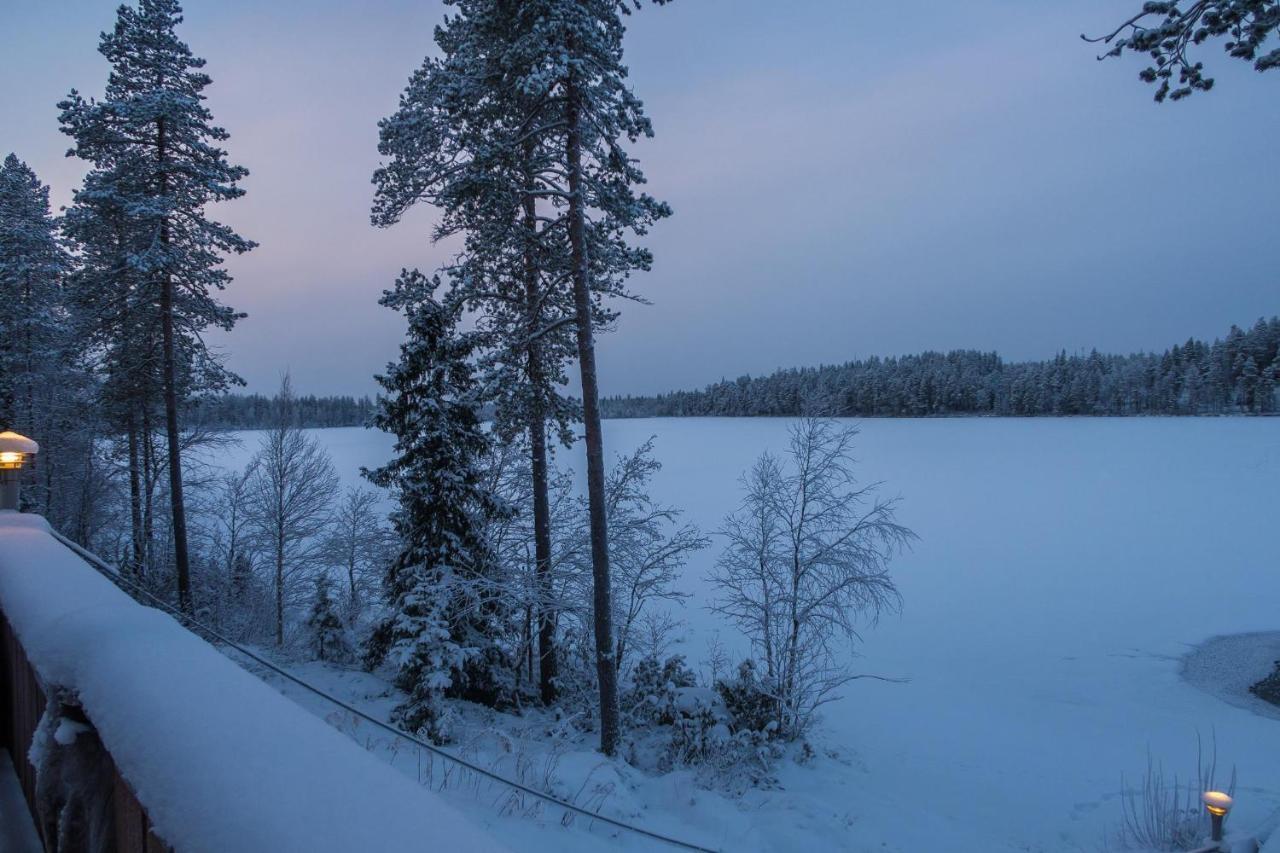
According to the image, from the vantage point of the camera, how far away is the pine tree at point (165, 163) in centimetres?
1213

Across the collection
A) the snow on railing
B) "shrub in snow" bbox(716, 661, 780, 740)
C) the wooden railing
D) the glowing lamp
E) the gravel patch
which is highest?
the glowing lamp

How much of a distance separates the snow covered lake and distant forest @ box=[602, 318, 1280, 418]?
120ft

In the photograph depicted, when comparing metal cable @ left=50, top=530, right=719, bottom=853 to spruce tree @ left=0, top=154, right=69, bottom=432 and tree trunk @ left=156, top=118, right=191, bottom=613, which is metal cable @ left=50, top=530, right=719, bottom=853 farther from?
spruce tree @ left=0, top=154, right=69, bottom=432

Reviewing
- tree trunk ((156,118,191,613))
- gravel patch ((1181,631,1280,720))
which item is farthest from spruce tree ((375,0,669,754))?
gravel patch ((1181,631,1280,720))

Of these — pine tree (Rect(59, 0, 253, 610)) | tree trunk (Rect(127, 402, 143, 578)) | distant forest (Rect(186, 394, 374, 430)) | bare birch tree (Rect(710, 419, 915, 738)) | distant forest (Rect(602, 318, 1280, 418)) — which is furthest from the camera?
distant forest (Rect(602, 318, 1280, 418))

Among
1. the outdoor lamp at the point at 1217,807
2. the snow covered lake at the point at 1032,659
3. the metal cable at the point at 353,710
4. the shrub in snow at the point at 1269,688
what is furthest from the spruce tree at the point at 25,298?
the shrub in snow at the point at 1269,688

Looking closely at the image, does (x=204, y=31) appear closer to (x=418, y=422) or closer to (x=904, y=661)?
(x=418, y=422)

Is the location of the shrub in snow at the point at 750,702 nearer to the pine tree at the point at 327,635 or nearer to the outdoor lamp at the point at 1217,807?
the outdoor lamp at the point at 1217,807

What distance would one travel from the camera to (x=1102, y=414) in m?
91.2

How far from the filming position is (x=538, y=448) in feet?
36.9

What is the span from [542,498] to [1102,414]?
106 meters

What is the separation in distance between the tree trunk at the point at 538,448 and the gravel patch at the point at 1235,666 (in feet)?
48.0

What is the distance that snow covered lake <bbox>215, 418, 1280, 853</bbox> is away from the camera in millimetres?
8945

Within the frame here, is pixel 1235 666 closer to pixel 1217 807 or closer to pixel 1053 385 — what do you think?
pixel 1217 807
